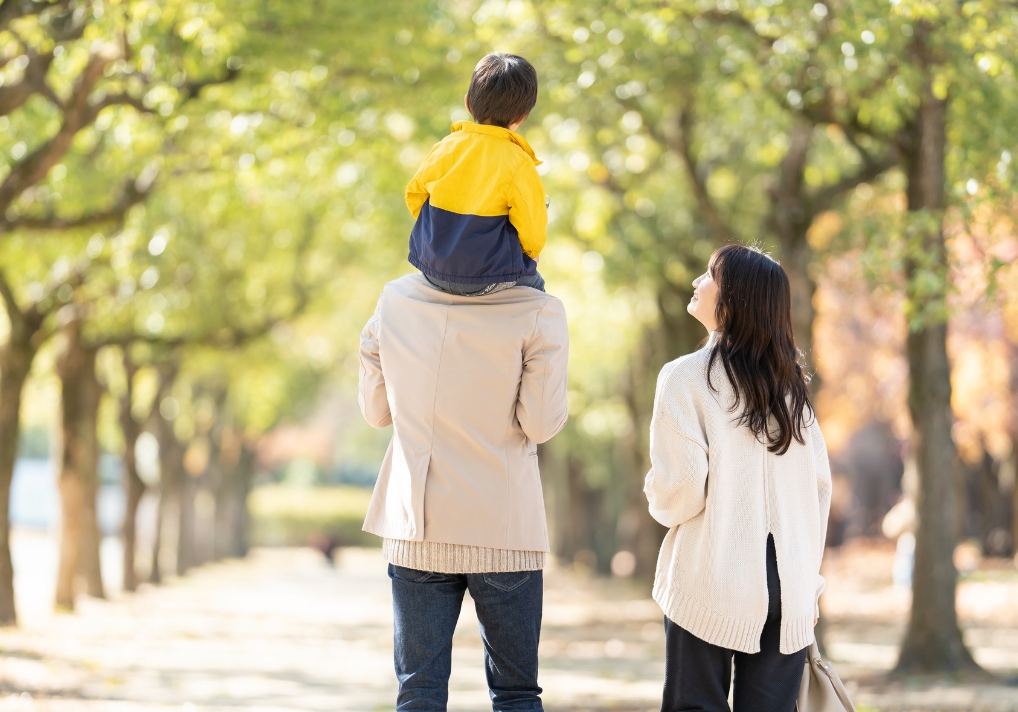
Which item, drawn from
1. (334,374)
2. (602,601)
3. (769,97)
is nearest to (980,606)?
(602,601)

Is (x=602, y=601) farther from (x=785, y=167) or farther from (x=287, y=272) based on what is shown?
(x=785, y=167)

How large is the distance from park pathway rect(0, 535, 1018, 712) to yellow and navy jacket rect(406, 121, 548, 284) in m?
6.64

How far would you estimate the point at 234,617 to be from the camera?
18.9 m

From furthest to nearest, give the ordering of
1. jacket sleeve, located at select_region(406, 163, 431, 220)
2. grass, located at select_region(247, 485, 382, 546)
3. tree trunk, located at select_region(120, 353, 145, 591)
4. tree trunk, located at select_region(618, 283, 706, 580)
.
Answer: grass, located at select_region(247, 485, 382, 546) < tree trunk, located at select_region(120, 353, 145, 591) < tree trunk, located at select_region(618, 283, 706, 580) < jacket sleeve, located at select_region(406, 163, 431, 220)

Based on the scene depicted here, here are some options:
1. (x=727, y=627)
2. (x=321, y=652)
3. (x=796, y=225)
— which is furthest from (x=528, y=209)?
(x=321, y=652)

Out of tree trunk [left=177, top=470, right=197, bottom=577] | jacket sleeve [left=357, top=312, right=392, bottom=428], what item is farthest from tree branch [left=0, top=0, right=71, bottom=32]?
tree trunk [left=177, top=470, right=197, bottom=577]

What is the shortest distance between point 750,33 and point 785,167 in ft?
8.88

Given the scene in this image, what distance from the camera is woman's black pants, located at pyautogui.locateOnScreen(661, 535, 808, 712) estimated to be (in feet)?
11.8

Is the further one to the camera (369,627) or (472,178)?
(369,627)

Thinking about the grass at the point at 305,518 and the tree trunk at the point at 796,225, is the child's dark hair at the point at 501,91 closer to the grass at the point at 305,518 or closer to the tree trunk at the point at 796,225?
the tree trunk at the point at 796,225

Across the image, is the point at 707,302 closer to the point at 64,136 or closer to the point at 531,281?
the point at 531,281

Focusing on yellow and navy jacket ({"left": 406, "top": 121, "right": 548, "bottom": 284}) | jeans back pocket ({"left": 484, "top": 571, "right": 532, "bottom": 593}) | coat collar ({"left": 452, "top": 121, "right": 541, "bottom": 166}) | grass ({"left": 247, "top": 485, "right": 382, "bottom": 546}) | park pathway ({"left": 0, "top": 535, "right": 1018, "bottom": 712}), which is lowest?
park pathway ({"left": 0, "top": 535, "right": 1018, "bottom": 712})

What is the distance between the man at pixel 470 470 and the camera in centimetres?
344

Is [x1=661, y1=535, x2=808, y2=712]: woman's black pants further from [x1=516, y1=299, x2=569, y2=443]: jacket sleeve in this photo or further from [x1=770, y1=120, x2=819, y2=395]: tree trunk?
[x1=770, y1=120, x2=819, y2=395]: tree trunk
